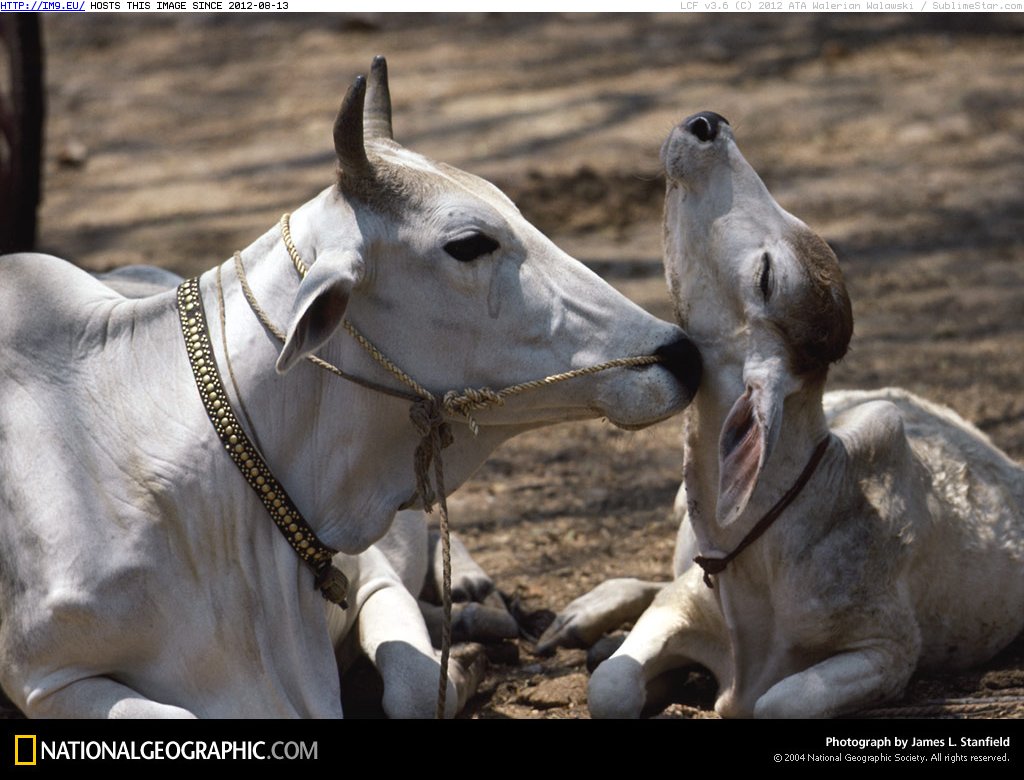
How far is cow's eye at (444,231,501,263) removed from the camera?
3.36 m

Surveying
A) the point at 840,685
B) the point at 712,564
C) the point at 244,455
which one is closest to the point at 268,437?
the point at 244,455

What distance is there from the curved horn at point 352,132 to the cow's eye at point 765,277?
963 millimetres

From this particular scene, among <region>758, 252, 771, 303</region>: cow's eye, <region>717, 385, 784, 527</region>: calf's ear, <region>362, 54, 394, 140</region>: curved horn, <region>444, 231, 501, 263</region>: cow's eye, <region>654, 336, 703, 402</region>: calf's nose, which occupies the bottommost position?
<region>717, 385, 784, 527</region>: calf's ear

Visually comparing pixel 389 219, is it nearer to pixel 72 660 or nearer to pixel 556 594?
pixel 72 660

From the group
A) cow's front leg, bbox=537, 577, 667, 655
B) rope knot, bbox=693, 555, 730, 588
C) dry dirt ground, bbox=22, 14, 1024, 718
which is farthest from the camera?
dry dirt ground, bbox=22, 14, 1024, 718

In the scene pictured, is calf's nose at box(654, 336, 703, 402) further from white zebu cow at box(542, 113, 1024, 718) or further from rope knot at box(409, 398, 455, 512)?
rope knot at box(409, 398, 455, 512)

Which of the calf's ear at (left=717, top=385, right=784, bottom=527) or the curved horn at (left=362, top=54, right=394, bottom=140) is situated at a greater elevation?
the curved horn at (left=362, top=54, right=394, bottom=140)

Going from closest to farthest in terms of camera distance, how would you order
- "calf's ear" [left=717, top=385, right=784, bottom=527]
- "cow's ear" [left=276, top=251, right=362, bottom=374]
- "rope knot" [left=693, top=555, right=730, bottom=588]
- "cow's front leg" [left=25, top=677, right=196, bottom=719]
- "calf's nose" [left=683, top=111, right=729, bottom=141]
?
"cow's ear" [left=276, top=251, right=362, bottom=374], "cow's front leg" [left=25, top=677, right=196, bottom=719], "calf's ear" [left=717, top=385, right=784, bottom=527], "calf's nose" [left=683, top=111, right=729, bottom=141], "rope knot" [left=693, top=555, right=730, bottom=588]

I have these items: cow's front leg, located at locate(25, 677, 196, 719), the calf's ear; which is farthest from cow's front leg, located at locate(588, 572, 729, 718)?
cow's front leg, located at locate(25, 677, 196, 719)

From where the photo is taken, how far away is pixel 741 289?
3760 mm

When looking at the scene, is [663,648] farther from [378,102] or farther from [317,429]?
[378,102]

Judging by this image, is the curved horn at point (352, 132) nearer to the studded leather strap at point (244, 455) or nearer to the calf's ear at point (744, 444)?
the studded leather strap at point (244, 455)

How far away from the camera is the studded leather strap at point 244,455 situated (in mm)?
3408

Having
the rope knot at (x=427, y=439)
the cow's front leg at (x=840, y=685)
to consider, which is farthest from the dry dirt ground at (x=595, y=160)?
the rope knot at (x=427, y=439)
